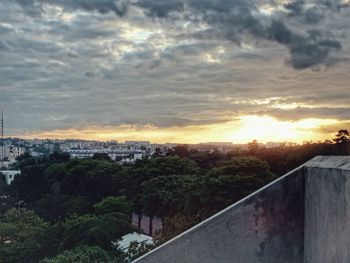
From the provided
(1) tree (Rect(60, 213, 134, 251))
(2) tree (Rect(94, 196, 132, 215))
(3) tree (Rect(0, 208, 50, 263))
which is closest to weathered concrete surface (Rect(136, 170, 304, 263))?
(1) tree (Rect(60, 213, 134, 251))

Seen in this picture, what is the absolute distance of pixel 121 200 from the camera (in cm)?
3136

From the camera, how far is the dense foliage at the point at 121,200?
2131 cm

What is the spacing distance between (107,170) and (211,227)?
39038mm

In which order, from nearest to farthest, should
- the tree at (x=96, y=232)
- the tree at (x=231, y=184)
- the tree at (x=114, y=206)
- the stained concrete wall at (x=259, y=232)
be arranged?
1. the stained concrete wall at (x=259, y=232)
2. the tree at (x=96, y=232)
3. the tree at (x=231, y=184)
4. the tree at (x=114, y=206)

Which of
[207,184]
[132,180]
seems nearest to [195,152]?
[132,180]

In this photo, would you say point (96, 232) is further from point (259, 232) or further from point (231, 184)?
point (259, 232)

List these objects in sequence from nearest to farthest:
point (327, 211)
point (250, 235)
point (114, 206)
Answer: point (327, 211), point (250, 235), point (114, 206)

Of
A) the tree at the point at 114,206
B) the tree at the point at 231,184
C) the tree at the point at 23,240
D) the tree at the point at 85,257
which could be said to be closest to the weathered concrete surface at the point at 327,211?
the tree at the point at 85,257

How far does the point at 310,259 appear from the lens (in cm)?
285

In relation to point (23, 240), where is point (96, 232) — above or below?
above

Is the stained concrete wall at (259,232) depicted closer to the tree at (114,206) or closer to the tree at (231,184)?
the tree at (231,184)

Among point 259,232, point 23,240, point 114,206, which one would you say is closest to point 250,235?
point 259,232

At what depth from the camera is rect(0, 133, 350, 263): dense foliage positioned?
21.3 metres

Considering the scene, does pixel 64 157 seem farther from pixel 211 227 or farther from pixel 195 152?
pixel 211 227
